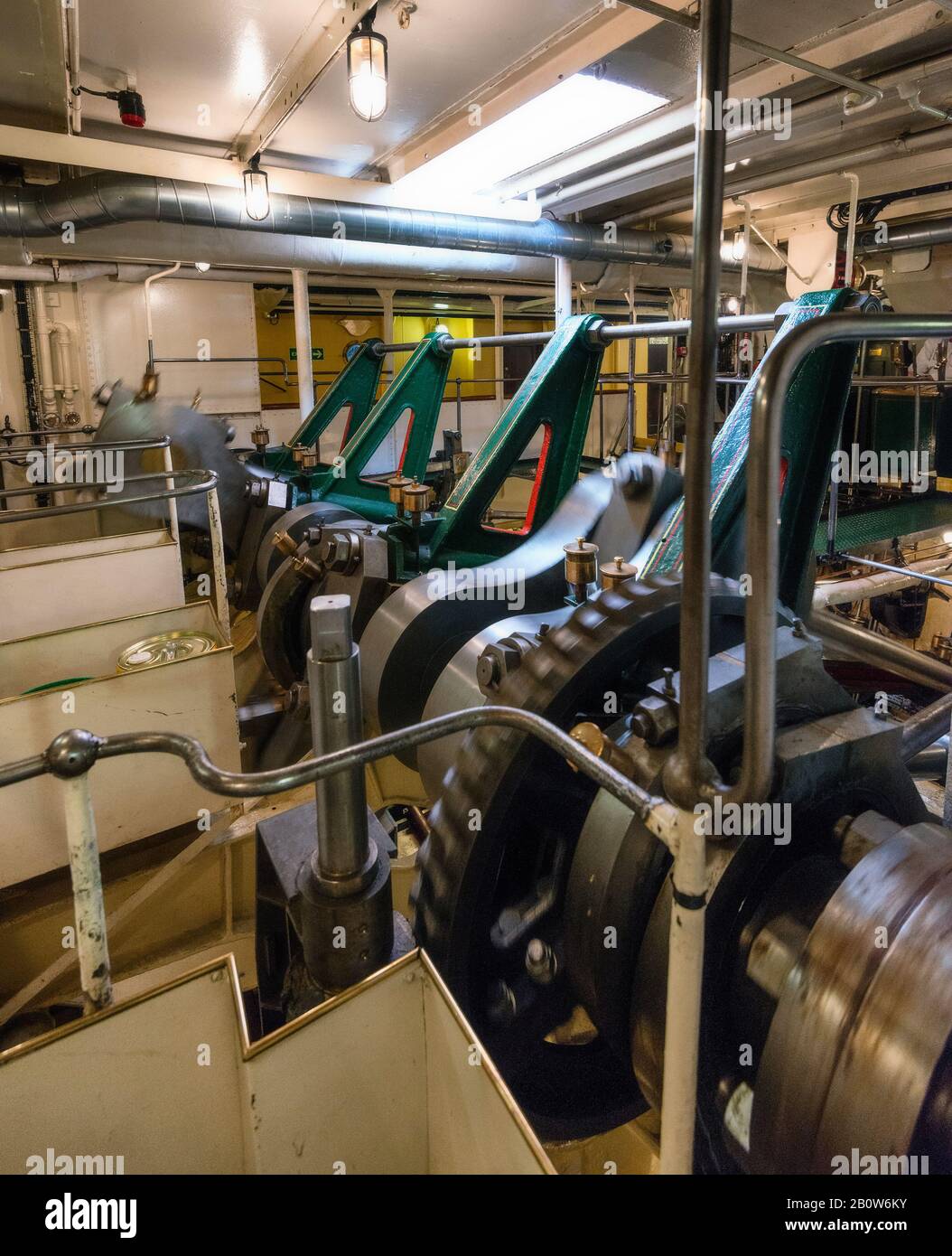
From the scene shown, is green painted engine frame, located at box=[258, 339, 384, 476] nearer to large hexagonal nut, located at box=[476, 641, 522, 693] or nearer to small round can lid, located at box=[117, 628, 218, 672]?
small round can lid, located at box=[117, 628, 218, 672]

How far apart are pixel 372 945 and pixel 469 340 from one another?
2666 millimetres

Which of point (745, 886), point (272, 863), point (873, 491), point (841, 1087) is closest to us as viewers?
point (841, 1087)

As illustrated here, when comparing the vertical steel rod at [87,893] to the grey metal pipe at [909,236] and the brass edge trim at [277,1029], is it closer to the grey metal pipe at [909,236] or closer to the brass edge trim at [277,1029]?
the brass edge trim at [277,1029]

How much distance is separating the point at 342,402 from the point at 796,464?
11.1 ft

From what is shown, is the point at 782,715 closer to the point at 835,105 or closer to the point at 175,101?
the point at 835,105

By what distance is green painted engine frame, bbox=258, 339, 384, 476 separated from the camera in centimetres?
437

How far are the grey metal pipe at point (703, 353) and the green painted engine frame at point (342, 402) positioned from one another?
379cm

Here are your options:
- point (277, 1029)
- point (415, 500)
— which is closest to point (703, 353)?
point (277, 1029)

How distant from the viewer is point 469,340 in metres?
3.18

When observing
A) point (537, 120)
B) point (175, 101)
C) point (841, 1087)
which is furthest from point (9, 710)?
point (537, 120)

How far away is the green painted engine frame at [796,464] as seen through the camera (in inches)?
60.1

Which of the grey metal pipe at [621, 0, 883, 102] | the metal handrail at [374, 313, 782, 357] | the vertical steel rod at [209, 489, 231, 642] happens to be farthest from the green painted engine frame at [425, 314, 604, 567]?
the vertical steel rod at [209, 489, 231, 642]

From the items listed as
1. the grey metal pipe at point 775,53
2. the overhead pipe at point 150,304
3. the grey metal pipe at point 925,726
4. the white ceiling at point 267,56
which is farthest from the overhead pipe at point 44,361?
the grey metal pipe at point 925,726

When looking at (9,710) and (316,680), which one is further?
(9,710)
